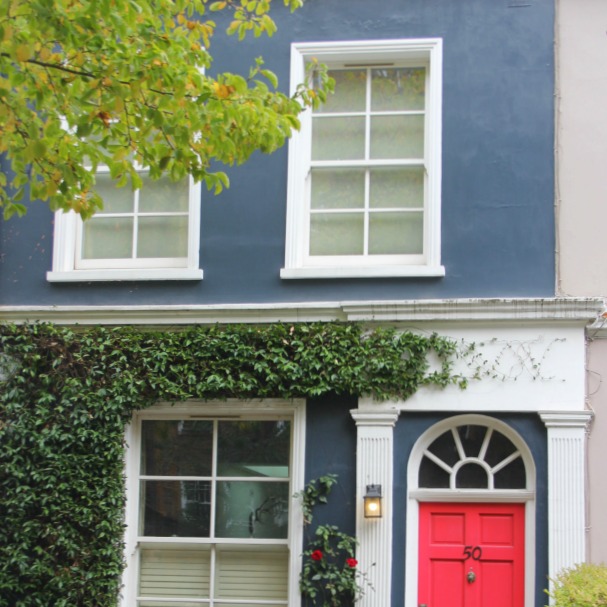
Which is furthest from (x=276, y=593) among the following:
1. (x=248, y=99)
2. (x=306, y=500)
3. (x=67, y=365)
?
(x=248, y=99)

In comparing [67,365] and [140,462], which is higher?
[67,365]

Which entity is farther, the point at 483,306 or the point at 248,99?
the point at 483,306

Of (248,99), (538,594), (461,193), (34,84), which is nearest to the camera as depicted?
(34,84)

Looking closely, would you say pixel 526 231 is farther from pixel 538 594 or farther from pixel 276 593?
pixel 276 593

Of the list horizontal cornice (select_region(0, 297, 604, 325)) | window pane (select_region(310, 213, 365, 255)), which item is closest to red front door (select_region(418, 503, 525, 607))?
horizontal cornice (select_region(0, 297, 604, 325))

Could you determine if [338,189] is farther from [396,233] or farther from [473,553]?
[473,553]

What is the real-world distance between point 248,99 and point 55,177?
62.8 inches

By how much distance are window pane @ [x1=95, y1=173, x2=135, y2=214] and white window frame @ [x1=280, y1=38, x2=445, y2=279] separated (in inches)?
65.8

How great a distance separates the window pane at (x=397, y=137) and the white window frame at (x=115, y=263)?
177cm

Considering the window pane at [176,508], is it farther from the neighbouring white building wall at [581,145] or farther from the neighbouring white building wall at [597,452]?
the neighbouring white building wall at [581,145]

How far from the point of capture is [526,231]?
10453 millimetres

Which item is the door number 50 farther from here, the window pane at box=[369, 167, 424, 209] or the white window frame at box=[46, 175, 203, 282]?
the white window frame at box=[46, 175, 203, 282]

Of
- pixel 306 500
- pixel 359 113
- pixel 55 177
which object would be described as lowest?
pixel 306 500

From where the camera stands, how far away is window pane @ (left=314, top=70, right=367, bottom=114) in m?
11.2
